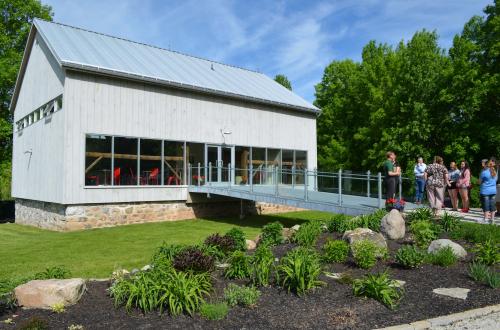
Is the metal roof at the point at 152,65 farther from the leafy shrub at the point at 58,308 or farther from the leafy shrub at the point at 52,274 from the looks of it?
the leafy shrub at the point at 58,308

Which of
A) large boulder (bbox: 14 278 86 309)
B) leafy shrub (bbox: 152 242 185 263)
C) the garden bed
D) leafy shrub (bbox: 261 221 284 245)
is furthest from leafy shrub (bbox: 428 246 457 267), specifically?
large boulder (bbox: 14 278 86 309)

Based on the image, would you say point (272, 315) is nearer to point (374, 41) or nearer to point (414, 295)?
point (414, 295)

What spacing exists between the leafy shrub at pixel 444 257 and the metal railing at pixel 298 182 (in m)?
4.83

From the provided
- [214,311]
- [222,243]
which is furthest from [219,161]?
[214,311]

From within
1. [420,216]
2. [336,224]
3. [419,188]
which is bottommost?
[336,224]

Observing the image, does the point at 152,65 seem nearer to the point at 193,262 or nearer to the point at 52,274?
the point at 52,274

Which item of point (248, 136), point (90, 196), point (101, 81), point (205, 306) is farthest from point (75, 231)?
point (205, 306)

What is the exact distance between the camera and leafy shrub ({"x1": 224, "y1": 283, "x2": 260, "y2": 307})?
513cm

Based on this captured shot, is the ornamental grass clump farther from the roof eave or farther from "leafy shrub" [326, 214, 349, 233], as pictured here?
the roof eave

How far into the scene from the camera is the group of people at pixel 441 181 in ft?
35.2

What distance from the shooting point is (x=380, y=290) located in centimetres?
524

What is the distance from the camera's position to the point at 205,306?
486 cm

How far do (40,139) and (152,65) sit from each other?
5193 millimetres

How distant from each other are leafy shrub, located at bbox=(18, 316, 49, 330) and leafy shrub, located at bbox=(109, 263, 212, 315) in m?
0.83
